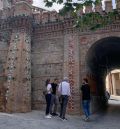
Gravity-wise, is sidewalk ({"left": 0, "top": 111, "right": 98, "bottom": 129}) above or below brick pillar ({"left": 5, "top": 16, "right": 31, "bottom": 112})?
below

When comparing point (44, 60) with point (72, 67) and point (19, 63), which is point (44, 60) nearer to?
point (19, 63)

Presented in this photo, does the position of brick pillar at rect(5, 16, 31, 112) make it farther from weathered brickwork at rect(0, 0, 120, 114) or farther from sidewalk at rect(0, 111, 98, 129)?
sidewalk at rect(0, 111, 98, 129)

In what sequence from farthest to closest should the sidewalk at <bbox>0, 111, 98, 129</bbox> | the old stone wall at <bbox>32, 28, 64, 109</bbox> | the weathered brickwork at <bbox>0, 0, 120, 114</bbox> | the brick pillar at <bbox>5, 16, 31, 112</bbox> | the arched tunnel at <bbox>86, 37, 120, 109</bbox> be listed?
1. the arched tunnel at <bbox>86, 37, 120, 109</bbox>
2. the old stone wall at <bbox>32, 28, 64, 109</bbox>
3. the weathered brickwork at <bbox>0, 0, 120, 114</bbox>
4. the brick pillar at <bbox>5, 16, 31, 112</bbox>
5. the sidewalk at <bbox>0, 111, 98, 129</bbox>

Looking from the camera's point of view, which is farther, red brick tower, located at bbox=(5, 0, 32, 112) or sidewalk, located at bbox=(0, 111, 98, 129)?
red brick tower, located at bbox=(5, 0, 32, 112)

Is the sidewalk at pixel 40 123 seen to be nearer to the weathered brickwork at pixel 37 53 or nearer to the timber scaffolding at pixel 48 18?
the weathered brickwork at pixel 37 53

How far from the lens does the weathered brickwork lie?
12406 millimetres

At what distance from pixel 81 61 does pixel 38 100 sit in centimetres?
282

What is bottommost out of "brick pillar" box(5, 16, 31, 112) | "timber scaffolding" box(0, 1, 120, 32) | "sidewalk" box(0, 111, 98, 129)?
"sidewalk" box(0, 111, 98, 129)

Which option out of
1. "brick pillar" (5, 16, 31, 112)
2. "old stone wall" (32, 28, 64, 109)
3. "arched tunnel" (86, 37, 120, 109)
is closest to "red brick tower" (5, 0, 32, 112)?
"brick pillar" (5, 16, 31, 112)

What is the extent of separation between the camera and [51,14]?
1359cm

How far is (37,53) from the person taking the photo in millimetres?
13570

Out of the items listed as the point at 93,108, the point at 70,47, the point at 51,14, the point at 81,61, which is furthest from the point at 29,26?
the point at 93,108

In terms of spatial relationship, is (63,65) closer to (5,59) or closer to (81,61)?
(81,61)

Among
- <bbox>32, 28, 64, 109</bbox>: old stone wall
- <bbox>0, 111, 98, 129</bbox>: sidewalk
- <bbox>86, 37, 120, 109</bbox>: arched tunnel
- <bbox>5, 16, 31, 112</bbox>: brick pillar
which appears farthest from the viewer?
<bbox>86, 37, 120, 109</bbox>: arched tunnel
